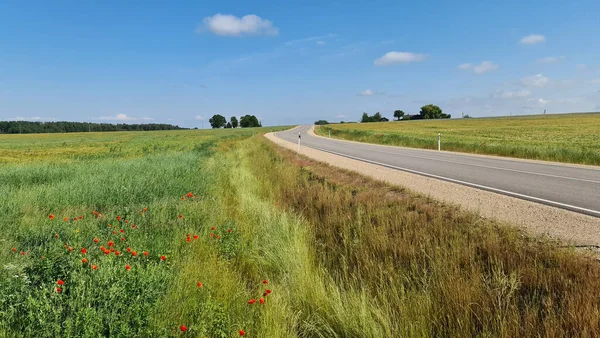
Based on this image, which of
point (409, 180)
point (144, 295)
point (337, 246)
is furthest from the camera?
point (409, 180)

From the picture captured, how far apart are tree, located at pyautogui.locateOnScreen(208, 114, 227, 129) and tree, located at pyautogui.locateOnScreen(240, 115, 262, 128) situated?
10607mm

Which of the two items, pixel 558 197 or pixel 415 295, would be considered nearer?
pixel 415 295

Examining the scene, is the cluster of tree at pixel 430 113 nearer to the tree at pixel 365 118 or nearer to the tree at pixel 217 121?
the tree at pixel 365 118

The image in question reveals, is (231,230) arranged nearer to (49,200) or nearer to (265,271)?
(265,271)

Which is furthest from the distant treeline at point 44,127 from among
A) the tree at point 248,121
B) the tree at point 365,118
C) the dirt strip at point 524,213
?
the dirt strip at point 524,213

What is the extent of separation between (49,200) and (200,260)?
528cm

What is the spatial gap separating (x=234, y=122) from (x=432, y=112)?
333 feet

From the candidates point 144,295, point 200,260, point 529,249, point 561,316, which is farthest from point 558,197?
point 144,295

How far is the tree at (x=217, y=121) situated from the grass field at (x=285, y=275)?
179014mm

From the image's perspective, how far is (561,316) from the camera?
2.52 meters

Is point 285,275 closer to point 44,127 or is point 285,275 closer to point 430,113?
point 430,113

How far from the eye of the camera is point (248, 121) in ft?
576

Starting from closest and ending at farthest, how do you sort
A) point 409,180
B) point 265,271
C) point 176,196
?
point 265,271 < point 176,196 < point 409,180

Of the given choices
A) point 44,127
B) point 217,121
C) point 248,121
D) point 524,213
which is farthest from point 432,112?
point 44,127
